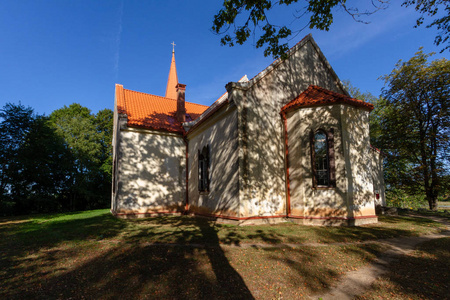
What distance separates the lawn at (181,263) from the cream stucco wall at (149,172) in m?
5.26

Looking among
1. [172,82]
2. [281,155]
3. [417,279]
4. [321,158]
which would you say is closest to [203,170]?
[281,155]

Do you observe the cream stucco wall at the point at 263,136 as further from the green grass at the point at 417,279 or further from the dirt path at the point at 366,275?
the green grass at the point at 417,279

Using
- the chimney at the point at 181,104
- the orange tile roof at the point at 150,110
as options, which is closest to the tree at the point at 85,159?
the orange tile roof at the point at 150,110

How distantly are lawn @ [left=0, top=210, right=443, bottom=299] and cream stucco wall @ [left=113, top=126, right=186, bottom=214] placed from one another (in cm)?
526

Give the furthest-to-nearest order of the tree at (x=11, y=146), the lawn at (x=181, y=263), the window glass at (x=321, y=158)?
the tree at (x=11, y=146)
the window glass at (x=321, y=158)
the lawn at (x=181, y=263)

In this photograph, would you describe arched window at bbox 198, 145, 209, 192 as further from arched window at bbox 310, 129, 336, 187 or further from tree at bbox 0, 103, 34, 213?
tree at bbox 0, 103, 34, 213

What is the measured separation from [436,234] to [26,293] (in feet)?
40.5

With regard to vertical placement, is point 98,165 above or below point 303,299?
above

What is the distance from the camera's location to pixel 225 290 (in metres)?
3.86

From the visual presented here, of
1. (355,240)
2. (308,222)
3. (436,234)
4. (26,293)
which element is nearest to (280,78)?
(308,222)

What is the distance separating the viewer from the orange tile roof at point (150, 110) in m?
14.5

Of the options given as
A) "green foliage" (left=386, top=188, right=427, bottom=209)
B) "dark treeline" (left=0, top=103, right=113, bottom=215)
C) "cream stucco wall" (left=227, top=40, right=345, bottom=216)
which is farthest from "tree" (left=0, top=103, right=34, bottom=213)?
"green foliage" (left=386, top=188, right=427, bottom=209)

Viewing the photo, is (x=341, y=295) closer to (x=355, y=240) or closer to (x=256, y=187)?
(x=355, y=240)

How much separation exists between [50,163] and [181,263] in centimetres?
2711
